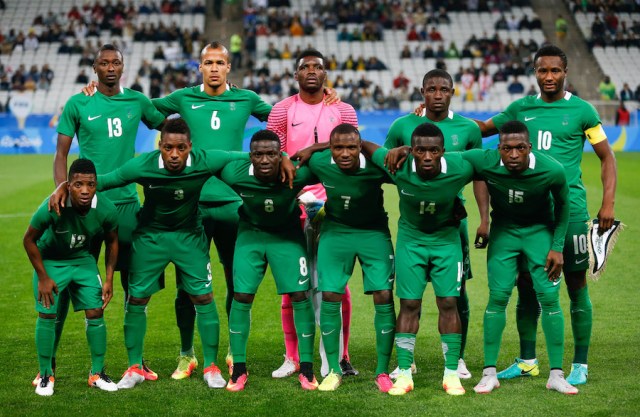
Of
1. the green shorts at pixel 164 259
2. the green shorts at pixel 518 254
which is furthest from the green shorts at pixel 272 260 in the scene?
the green shorts at pixel 518 254

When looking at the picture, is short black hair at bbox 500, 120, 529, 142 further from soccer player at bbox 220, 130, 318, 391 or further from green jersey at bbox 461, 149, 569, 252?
soccer player at bbox 220, 130, 318, 391

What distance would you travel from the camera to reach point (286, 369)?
7750 millimetres

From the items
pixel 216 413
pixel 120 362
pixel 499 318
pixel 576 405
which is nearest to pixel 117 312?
pixel 120 362

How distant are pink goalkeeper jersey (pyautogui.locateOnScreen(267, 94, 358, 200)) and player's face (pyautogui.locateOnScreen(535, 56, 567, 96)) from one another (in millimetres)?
1518

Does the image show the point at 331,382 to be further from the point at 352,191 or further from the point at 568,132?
the point at 568,132

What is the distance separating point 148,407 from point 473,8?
33.9m

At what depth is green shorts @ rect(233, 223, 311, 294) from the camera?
7.42m

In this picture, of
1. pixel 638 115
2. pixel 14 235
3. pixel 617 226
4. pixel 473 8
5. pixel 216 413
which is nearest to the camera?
pixel 216 413

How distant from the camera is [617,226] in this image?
7.82m

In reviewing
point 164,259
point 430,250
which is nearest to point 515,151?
point 430,250

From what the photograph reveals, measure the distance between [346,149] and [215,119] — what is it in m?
1.41

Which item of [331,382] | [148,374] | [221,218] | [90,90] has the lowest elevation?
[148,374]

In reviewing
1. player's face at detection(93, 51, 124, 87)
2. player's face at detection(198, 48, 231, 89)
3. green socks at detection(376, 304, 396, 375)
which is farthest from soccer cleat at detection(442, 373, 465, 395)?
player's face at detection(93, 51, 124, 87)

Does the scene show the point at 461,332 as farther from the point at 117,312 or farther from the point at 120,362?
the point at 117,312
